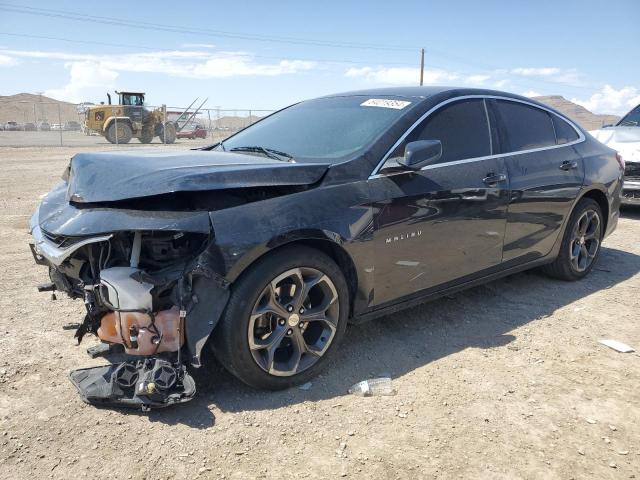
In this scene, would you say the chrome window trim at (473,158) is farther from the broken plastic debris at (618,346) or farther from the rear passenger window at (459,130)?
the broken plastic debris at (618,346)

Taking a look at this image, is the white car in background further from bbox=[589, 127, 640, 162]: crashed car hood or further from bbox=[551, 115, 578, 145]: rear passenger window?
bbox=[551, 115, 578, 145]: rear passenger window

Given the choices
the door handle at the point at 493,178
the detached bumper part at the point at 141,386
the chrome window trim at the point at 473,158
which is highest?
the chrome window trim at the point at 473,158

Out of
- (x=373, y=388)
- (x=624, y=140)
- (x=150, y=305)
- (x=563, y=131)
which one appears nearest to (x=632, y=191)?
(x=624, y=140)

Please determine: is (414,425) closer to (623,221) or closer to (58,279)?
(58,279)

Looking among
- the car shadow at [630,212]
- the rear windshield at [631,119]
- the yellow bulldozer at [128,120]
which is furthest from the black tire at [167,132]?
the car shadow at [630,212]

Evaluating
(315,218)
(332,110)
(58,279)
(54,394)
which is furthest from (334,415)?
(332,110)

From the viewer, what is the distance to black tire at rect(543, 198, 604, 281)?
4750 millimetres

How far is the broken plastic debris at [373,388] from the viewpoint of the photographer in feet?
9.77

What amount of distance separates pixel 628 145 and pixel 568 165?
458 cm

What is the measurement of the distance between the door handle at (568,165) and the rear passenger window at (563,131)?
0.21 metres

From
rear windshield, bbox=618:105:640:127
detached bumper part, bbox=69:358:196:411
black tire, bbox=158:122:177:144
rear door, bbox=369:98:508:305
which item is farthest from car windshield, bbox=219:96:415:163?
black tire, bbox=158:122:177:144

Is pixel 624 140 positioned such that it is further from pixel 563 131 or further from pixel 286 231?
pixel 286 231

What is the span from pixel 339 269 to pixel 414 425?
0.95 m

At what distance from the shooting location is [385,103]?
3705 millimetres
